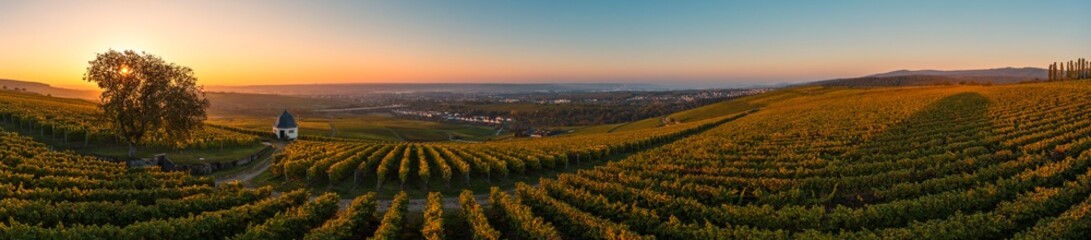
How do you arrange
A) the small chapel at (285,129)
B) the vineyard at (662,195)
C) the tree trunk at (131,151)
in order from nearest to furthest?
the vineyard at (662,195) → the tree trunk at (131,151) → the small chapel at (285,129)

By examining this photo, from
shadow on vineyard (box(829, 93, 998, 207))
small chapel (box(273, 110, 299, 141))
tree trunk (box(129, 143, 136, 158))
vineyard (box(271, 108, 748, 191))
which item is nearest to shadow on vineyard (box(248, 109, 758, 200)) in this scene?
vineyard (box(271, 108, 748, 191))

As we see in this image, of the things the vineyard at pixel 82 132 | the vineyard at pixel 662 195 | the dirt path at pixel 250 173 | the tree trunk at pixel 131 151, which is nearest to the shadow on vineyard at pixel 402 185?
the vineyard at pixel 662 195

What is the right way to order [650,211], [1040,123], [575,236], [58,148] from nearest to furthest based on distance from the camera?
[575,236]
[650,211]
[1040,123]
[58,148]

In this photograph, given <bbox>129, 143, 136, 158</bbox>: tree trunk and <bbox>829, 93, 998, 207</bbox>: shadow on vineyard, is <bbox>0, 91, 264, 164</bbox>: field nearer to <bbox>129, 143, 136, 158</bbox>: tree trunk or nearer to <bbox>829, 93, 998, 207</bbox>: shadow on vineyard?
<bbox>129, 143, 136, 158</bbox>: tree trunk

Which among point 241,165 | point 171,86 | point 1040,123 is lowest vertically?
point 241,165

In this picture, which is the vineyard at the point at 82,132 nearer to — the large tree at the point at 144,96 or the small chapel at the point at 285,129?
→ the large tree at the point at 144,96

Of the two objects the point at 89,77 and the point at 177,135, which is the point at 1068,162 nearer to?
the point at 177,135

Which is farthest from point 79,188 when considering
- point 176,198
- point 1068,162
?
point 1068,162
